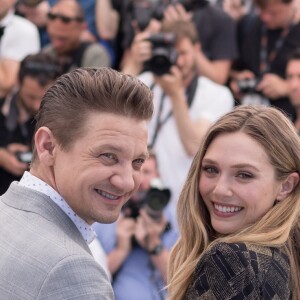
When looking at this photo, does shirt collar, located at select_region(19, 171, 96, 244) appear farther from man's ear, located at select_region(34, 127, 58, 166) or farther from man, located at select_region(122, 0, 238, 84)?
man, located at select_region(122, 0, 238, 84)

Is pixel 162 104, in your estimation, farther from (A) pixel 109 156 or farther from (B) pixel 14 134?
(A) pixel 109 156

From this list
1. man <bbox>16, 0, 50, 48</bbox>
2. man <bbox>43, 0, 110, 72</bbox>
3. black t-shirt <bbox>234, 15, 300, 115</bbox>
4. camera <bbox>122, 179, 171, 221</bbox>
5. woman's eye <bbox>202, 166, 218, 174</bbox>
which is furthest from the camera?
man <bbox>16, 0, 50, 48</bbox>

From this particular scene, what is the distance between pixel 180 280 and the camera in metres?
3.24

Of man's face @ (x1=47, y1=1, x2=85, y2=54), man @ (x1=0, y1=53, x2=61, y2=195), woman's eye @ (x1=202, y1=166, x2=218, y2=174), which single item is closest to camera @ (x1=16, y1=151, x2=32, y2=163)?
man @ (x1=0, y1=53, x2=61, y2=195)

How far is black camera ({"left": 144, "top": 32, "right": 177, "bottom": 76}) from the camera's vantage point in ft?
20.1

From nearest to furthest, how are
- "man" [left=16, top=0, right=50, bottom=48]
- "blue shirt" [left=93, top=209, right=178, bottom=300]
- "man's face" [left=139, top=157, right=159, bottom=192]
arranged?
"blue shirt" [left=93, top=209, right=178, bottom=300] < "man's face" [left=139, top=157, right=159, bottom=192] < "man" [left=16, top=0, right=50, bottom=48]

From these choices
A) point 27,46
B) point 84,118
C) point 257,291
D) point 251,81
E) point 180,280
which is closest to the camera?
point 84,118

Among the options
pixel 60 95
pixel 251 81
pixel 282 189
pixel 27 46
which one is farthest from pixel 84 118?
pixel 27 46

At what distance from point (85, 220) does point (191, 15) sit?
15.2 ft

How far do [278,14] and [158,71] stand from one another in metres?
1.19

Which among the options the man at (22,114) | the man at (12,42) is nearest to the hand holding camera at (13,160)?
the man at (22,114)

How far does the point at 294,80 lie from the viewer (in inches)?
249

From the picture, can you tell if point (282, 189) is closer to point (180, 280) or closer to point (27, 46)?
point (180, 280)

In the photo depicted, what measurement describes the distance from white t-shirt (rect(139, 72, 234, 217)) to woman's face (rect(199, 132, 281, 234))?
8.83ft
